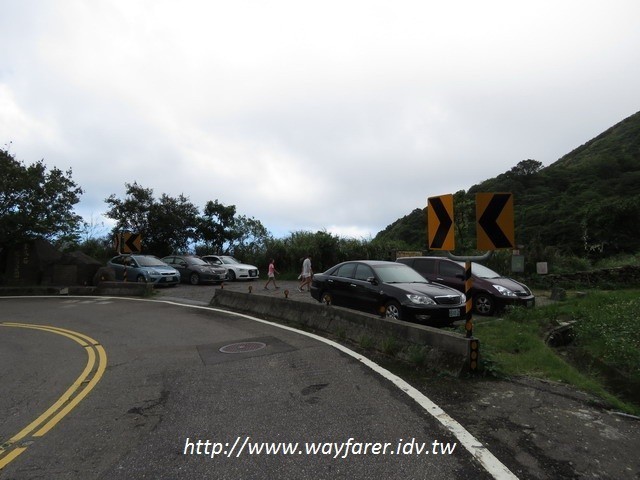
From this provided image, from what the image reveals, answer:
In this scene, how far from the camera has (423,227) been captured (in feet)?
130

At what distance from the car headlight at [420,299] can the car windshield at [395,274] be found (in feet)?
3.40

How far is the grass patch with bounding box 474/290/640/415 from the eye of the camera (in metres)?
5.98

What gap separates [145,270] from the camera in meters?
21.7

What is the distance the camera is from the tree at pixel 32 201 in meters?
22.0

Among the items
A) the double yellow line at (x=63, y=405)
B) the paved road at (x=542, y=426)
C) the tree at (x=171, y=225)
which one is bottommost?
the double yellow line at (x=63, y=405)

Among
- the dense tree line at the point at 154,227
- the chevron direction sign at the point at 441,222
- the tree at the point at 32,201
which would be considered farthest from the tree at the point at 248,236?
the chevron direction sign at the point at 441,222

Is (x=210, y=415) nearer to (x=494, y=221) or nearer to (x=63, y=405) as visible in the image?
(x=63, y=405)

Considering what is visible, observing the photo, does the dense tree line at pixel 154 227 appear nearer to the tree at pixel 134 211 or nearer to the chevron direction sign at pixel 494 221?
the tree at pixel 134 211

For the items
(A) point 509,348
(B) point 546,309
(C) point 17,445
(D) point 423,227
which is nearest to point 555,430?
(A) point 509,348

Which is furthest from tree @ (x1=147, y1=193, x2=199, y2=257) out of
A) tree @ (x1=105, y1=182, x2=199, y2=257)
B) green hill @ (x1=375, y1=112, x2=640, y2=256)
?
green hill @ (x1=375, y1=112, x2=640, y2=256)

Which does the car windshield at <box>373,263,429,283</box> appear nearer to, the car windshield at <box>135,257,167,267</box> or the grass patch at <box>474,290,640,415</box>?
the grass patch at <box>474,290,640,415</box>

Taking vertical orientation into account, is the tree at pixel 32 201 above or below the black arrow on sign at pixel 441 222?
above

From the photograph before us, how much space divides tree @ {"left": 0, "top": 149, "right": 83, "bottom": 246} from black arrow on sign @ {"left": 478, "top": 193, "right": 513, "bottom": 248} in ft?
76.6

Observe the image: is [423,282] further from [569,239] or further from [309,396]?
[569,239]
